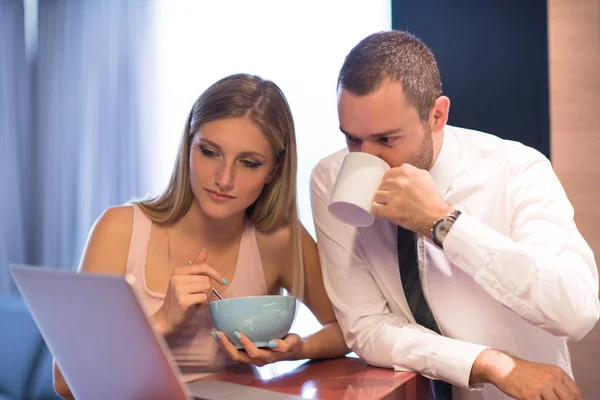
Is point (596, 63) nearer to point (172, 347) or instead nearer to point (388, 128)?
point (388, 128)

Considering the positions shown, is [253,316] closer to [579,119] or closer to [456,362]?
[456,362]

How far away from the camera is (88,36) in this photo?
3375 mm

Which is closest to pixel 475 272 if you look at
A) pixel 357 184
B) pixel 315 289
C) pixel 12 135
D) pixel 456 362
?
pixel 456 362

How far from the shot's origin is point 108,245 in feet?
4.86

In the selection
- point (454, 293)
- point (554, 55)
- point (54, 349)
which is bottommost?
point (454, 293)

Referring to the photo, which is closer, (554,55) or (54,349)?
(54,349)

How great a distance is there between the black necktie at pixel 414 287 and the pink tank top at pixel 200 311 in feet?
1.34

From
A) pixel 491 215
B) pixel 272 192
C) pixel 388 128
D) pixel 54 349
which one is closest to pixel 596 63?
pixel 491 215

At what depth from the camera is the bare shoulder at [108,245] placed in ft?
Result: 4.82

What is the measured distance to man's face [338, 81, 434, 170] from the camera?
1.25 m

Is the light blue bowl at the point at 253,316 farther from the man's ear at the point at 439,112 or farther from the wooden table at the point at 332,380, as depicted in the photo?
the man's ear at the point at 439,112

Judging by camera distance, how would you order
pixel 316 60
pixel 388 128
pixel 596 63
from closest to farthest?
pixel 388 128 → pixel 596 63 → pixel 316 60

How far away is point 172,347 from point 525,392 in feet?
2.48

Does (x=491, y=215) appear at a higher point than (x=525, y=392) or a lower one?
higher
